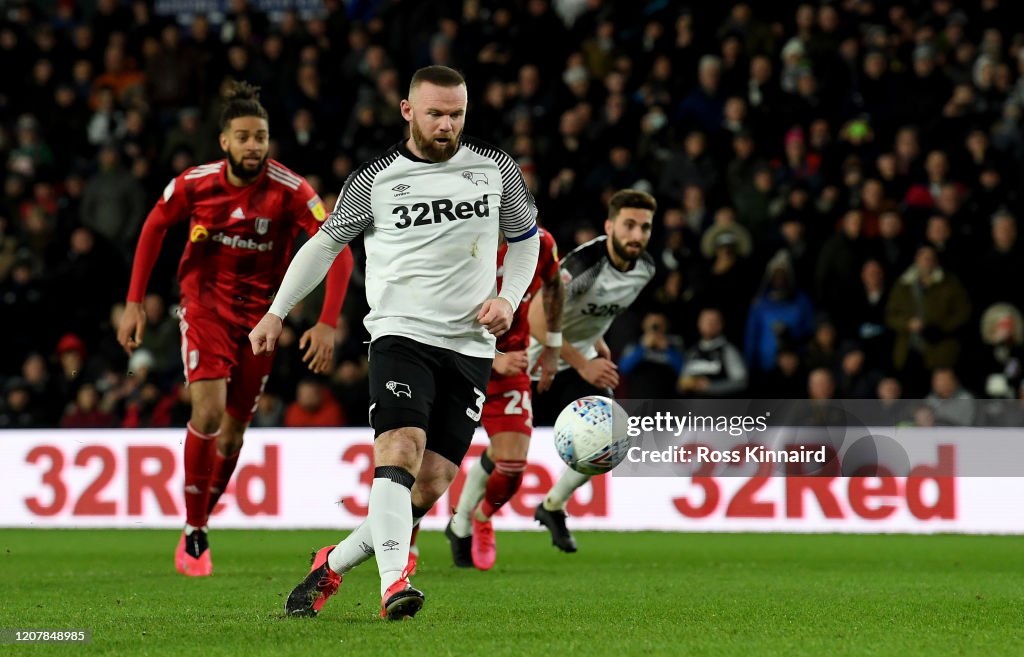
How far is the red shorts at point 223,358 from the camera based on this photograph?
910cm

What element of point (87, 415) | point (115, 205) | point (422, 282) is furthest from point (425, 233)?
point (115, 205)

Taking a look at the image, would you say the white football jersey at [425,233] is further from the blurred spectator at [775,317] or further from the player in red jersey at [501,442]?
the blurred spectator at [775,317]

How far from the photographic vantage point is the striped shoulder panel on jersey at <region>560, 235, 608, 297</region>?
10.2m

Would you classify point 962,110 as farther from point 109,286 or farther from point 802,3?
point 109,286

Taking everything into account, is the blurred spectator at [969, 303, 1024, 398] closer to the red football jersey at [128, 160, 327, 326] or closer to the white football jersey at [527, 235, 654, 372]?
the white football jersey at [527, 235, 654, 372]

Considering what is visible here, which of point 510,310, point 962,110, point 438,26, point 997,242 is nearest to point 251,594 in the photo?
point 510,310

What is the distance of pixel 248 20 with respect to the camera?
19.6 m

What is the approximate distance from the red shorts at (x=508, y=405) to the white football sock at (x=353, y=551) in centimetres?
333

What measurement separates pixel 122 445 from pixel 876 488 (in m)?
6.63

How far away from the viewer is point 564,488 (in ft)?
35.6

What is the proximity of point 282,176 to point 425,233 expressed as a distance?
2.81 metres

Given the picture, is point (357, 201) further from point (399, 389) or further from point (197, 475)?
point (197, 475)

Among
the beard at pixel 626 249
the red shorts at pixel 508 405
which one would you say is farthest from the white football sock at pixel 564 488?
the beard at pixel 626 249

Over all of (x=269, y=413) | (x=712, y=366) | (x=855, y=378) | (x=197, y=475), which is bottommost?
(x=269, y=413)
